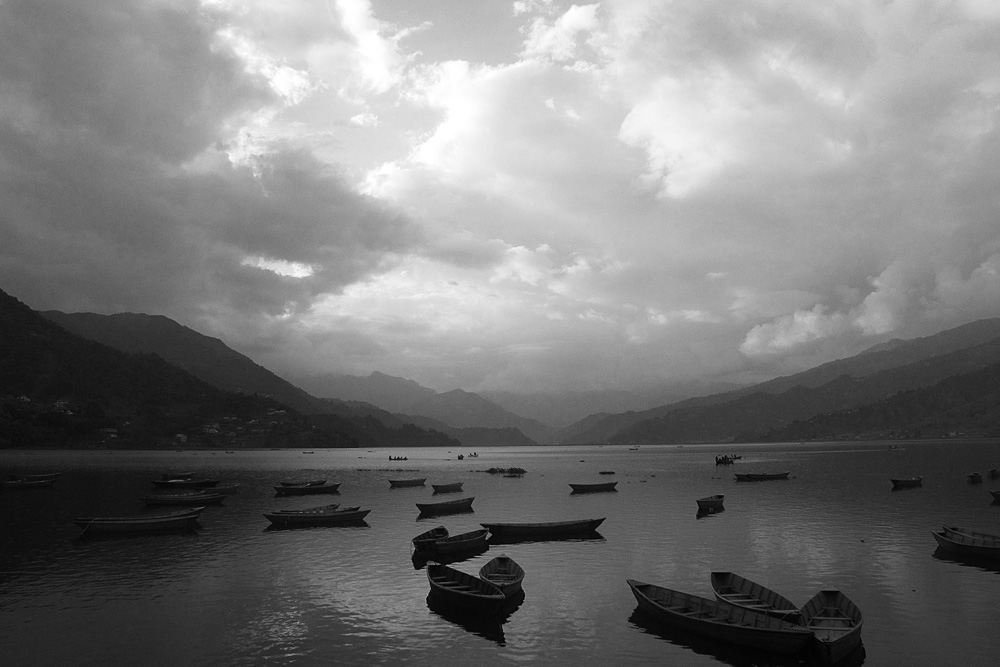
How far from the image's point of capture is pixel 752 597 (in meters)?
33.5

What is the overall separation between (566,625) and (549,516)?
47761mm

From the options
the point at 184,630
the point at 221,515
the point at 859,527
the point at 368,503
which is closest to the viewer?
the point at 184,630

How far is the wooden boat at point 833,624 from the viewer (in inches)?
1062

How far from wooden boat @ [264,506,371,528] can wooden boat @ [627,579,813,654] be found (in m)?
44.0

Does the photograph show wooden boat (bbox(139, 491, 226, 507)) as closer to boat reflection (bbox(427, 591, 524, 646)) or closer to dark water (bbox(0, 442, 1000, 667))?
dark water (bbox(0, 442, 1000, 667))

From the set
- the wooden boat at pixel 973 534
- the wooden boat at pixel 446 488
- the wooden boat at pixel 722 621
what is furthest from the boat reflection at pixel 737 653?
the wooden boat at pixel 446 488

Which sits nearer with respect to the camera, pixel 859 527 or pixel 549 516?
pixel 859 527

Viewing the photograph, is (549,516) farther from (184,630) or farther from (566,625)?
(184,630)

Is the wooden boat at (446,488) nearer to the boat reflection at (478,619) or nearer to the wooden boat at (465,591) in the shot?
the wooden boat at (465,591)

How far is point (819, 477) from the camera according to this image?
13400 centimetres

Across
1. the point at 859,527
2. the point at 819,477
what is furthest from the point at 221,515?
the point at 819,477

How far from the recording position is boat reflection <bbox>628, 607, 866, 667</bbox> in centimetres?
2781

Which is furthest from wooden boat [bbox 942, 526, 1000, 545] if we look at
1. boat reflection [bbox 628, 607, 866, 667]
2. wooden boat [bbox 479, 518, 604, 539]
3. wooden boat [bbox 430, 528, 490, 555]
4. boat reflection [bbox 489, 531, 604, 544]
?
wooden boat [bbox 430, 528, 490, 555]

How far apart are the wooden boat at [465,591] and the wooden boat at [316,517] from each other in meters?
33.9
